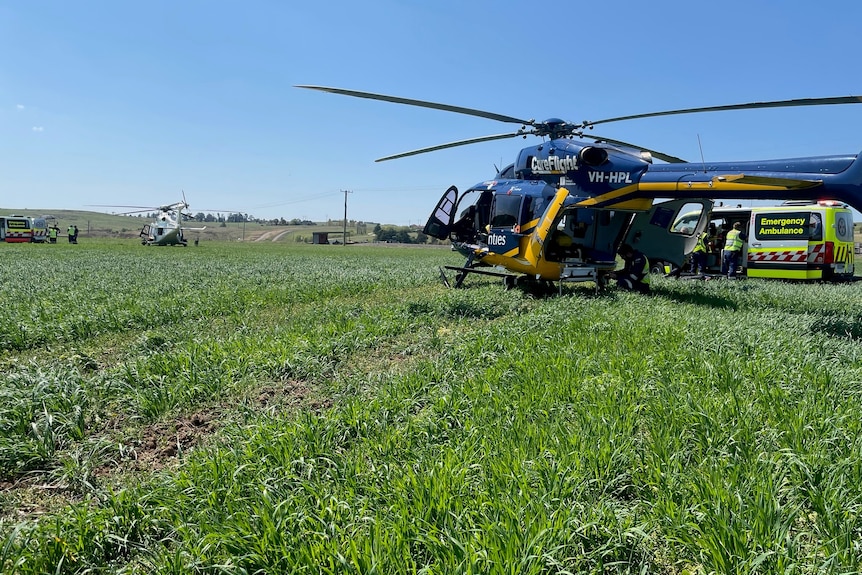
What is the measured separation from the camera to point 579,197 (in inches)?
363

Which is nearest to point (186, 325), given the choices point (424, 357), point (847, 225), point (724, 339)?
point (424, 357)

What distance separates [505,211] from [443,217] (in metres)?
1.86

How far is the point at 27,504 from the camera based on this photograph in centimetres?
262

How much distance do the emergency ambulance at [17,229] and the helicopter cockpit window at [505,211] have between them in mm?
52907

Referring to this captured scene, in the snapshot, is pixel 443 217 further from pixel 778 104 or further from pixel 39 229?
pixel 39 229

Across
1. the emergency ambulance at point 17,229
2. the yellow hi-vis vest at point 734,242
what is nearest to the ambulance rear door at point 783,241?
the yellow hi-vis vest at point 734,242

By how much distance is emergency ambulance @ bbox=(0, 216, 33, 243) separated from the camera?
45.2 meters

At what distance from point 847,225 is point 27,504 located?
18164 mm

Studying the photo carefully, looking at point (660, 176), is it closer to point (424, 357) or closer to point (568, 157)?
point (568, 157)

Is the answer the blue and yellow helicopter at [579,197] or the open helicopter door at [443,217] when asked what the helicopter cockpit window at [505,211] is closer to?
the blue and yellow helicopter at [579,197]

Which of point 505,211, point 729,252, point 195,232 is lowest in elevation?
point 729,252

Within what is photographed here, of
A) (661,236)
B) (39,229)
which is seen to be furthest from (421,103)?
(39,229)

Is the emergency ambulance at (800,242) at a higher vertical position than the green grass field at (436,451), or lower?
higher

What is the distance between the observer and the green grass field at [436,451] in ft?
6.55
